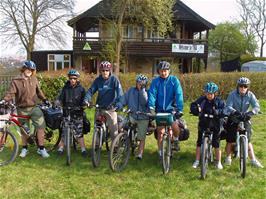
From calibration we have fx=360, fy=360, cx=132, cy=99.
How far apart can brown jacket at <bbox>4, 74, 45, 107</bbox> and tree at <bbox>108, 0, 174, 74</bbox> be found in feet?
54.7

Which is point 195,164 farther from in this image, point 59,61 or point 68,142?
point 59,61

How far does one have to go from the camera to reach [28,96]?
6.82 meters

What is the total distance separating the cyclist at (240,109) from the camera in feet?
20.1

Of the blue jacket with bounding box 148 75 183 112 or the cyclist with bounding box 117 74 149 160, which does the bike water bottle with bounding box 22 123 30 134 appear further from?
the blue jacket with bounding box 148 75 183 112

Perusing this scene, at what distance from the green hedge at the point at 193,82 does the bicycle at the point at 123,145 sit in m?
7.33

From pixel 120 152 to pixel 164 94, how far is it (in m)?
1.28

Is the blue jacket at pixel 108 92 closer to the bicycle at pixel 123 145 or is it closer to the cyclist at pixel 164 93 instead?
the bicycle at pixel 123 145

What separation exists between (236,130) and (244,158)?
2.40 feet

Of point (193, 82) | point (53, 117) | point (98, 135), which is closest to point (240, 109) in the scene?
point (98, 135)

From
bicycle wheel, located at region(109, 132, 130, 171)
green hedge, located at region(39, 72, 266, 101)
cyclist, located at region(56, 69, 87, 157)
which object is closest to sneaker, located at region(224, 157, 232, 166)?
bicycle wheel, located at region(109, 132, 130, 171)

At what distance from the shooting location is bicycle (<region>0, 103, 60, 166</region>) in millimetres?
6457

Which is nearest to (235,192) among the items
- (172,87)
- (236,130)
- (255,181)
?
(255,181)

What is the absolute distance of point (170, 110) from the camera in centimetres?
629

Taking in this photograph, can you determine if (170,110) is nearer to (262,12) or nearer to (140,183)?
(140,183)
